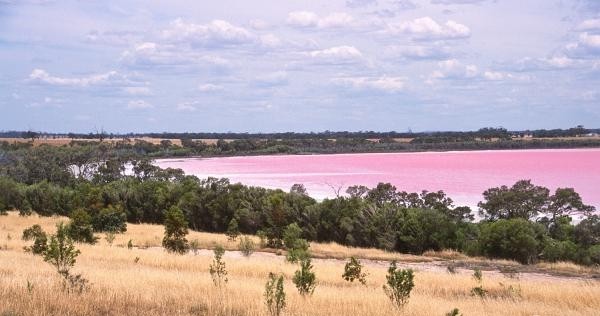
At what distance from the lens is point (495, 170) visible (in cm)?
9419

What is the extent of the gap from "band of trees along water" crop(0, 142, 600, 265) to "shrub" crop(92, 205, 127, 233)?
Result: 55 millimetres

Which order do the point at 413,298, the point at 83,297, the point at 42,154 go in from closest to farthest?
the point at 83,297 < the point at 413,298 < the point at 42,154

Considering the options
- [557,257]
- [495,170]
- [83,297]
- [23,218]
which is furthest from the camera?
[495,170]

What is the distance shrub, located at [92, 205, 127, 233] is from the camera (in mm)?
38500

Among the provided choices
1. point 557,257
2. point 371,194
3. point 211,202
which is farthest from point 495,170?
point 557,257

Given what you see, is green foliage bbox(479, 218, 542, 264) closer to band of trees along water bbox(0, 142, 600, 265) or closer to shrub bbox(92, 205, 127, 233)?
band of trees along water bbox(0, 142, 600, 265)

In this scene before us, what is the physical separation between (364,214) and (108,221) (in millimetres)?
14210

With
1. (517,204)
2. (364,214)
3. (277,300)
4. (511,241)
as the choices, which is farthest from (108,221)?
(277,300)

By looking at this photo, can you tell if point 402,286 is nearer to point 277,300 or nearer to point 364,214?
point 277,300

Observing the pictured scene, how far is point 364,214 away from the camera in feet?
132

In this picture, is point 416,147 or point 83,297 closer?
point 83,297

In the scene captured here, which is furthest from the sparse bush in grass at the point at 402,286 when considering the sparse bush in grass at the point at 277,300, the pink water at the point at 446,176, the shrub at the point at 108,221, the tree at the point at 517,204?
the pink water at the point at 446,176

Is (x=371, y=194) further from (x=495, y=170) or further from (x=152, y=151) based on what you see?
(x=152, y=151)

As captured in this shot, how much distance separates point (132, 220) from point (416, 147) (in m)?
115
